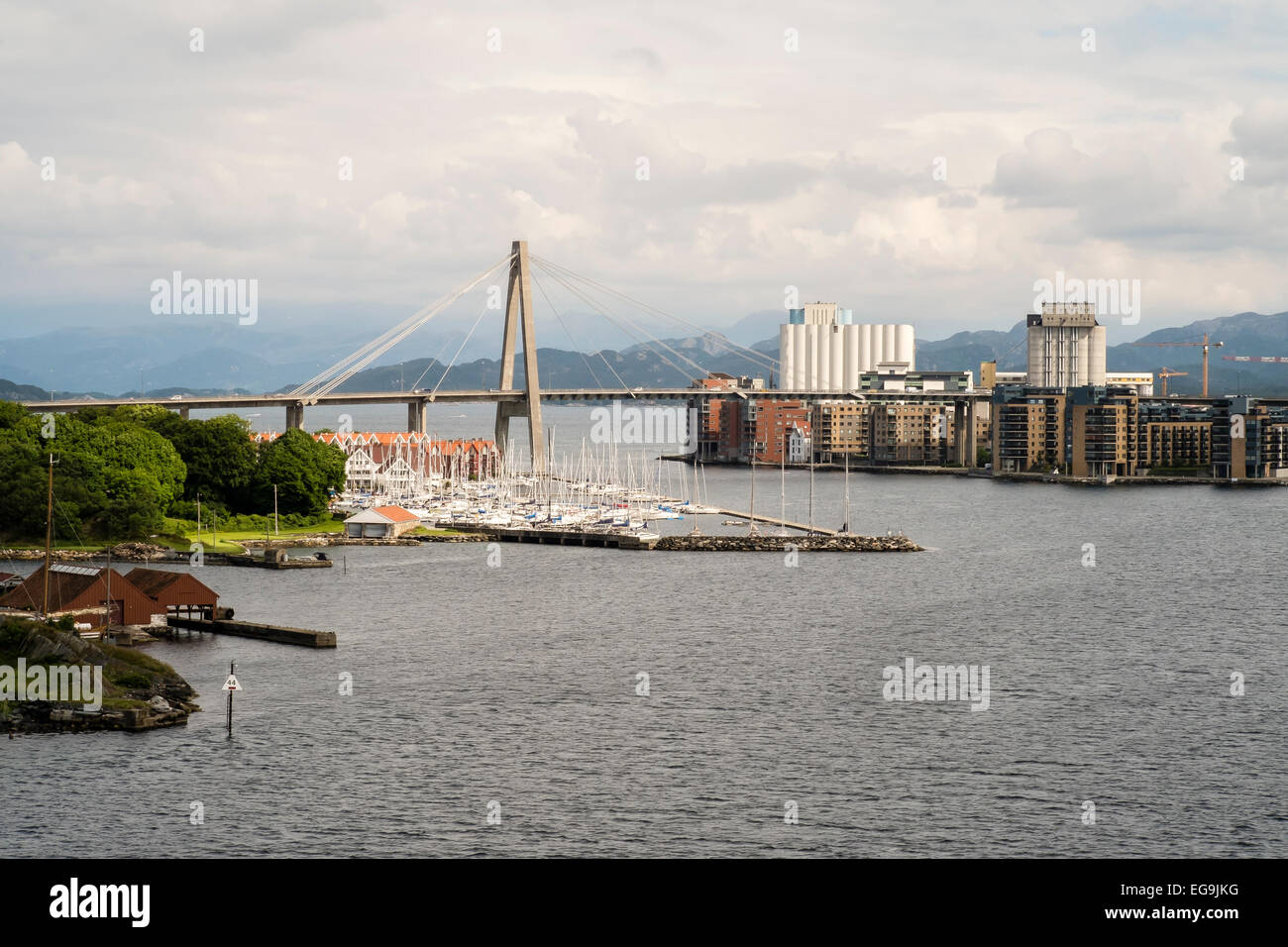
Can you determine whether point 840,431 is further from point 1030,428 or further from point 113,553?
point 113,553

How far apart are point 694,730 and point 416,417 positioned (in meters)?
52.9

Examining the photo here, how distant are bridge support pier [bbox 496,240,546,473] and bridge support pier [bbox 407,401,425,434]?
401cm

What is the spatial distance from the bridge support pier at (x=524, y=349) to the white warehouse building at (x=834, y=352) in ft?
231

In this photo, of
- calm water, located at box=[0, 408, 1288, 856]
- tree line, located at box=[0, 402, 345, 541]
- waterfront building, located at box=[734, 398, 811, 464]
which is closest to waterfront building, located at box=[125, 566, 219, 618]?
calm water, located at box=[0, 408, 1288, 856]

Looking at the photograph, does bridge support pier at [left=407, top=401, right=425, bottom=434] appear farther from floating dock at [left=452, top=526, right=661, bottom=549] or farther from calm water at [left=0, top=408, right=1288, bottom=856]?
calm water at [left=0, top=408, right=1288, bottom=856]

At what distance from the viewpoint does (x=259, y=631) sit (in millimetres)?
23141

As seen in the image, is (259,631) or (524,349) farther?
(524,349)

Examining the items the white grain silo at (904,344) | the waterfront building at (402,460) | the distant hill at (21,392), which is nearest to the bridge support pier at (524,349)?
the waterfront building at (402,460)

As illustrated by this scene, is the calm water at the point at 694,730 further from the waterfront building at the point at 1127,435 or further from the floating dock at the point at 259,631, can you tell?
the waterfront building at the point at 1127,435

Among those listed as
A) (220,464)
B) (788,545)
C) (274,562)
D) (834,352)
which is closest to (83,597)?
(274,562)

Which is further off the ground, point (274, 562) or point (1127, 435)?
point (1127, 435)

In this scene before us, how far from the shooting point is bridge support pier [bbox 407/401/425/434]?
67000 mm

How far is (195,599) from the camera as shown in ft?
77.9

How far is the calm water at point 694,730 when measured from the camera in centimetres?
1277
